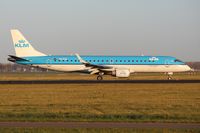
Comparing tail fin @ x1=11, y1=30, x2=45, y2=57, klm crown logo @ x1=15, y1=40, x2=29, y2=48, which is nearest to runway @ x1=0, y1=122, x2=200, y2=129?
tail fin @ x1=11, y1=30, x2=45, y2=57

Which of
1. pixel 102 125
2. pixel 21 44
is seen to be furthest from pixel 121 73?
pixel 102 125

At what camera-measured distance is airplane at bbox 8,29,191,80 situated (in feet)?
185

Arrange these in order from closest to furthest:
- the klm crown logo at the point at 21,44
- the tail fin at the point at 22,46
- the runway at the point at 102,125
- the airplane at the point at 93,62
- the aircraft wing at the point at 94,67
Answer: the runway at the point at 102,125, the aircraft wing at the point at 94,67, the airplane at the point at 93,62, the tail fin at the point at 22,46, the klm crown logo at the point at 21,44

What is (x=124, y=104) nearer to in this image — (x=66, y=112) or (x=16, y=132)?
(x=66, y=112)

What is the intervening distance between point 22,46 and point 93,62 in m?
9.54

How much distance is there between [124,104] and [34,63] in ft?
113

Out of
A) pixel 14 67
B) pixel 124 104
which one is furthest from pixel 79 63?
pixel 14 67

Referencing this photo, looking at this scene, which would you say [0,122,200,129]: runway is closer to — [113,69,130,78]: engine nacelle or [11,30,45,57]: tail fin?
[113,69,130,78]: engine nacelle

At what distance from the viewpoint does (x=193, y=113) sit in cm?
1994

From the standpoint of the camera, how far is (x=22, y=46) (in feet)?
193

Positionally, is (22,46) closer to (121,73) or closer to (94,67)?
(94,67)

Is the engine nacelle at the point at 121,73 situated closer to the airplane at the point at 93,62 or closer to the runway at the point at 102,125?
the airplane at the point at 93,62

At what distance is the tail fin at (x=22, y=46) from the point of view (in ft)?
191

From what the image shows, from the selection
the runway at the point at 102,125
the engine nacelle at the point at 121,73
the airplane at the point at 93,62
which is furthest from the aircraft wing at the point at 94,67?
the runway at the point at 102,125
